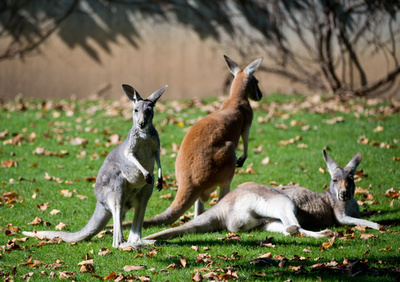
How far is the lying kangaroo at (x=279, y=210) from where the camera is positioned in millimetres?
5367

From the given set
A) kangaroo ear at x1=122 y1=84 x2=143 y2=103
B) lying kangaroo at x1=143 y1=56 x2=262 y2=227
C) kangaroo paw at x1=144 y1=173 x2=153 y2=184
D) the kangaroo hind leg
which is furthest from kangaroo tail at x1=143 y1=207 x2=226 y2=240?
kangaroo ear at x1=122 y1=84 x2=143 y2=103

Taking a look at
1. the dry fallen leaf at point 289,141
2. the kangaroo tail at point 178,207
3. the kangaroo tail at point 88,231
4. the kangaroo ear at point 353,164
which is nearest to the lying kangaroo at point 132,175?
the kangaroo tail at point 88,231

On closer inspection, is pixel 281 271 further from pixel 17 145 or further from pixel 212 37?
pixel 212 37

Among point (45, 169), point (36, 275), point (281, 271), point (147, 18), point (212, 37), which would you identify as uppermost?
point (147, 18)

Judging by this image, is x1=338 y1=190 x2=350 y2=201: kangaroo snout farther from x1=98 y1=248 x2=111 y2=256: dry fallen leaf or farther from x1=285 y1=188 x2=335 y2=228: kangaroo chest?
x1=98 y1=248 x2=111 y2=256: dry fallen leaf

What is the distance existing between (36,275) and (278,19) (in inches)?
406

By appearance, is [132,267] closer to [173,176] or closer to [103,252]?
[103,252]

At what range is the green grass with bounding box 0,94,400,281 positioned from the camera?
4.34 m

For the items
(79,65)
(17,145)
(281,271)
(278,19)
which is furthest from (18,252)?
(278,19)

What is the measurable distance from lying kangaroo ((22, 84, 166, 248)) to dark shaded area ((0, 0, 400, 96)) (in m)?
8.73

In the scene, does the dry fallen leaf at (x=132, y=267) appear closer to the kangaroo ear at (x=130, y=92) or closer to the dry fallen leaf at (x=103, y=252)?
the dry fallen leaf at (x=103, y=252)

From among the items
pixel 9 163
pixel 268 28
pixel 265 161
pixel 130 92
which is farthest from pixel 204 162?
pixel 268 28

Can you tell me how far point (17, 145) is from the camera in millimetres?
8953

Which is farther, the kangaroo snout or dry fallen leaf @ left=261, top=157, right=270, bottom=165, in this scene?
dry fallen leaf @ left=261, top=157, right=270, bottom=165
